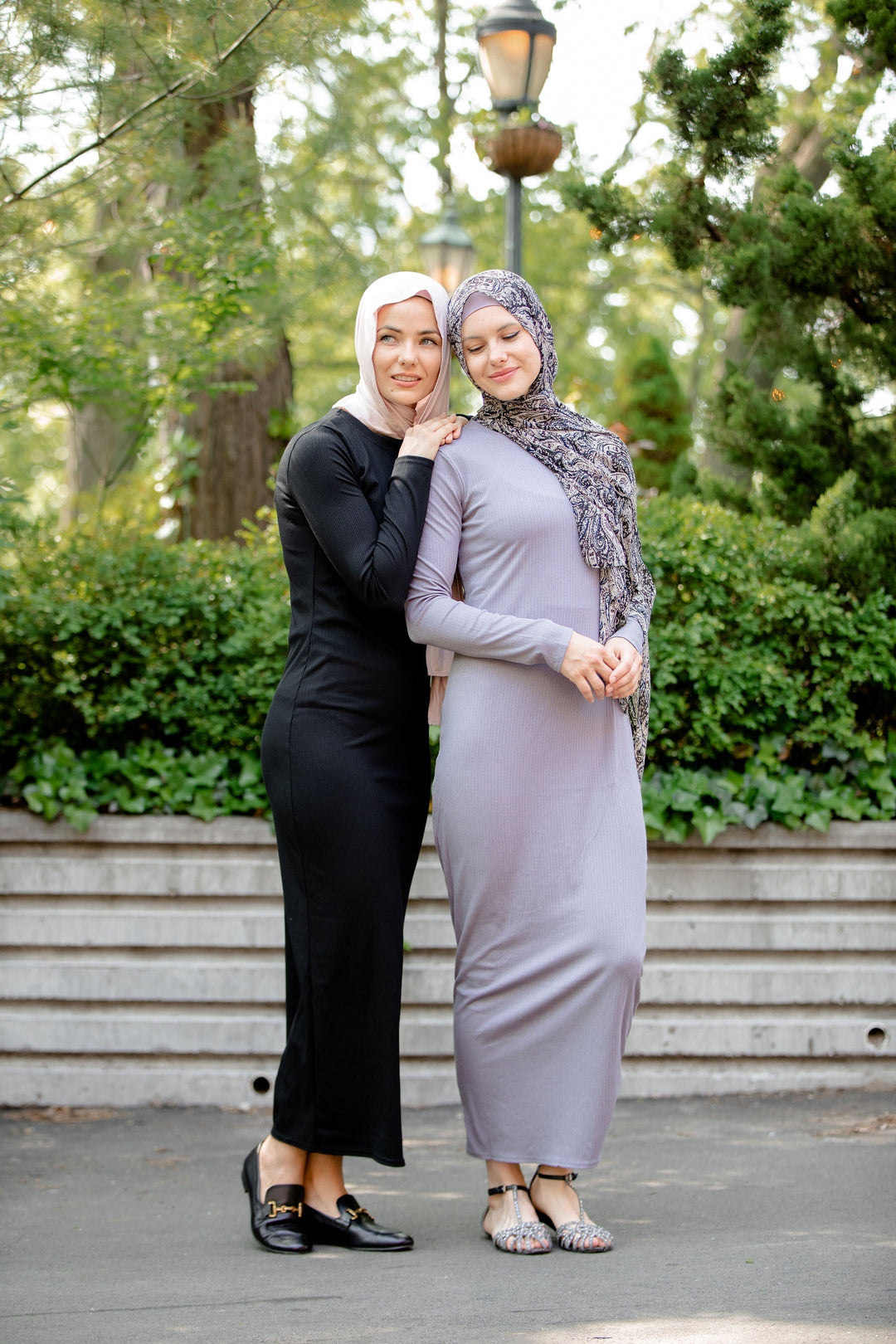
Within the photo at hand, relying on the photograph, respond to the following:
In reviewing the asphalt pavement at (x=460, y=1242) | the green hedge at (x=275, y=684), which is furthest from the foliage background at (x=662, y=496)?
the asphalt pavement at (x=460, y=1242)

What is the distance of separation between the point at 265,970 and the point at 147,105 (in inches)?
111

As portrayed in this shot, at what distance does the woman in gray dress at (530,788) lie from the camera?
2.91 meters

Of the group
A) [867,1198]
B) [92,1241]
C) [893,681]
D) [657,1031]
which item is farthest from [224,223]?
[867,1198]

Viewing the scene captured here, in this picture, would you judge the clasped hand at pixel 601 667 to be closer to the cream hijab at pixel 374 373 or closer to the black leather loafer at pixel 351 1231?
the cream hijab at pixel 374 373

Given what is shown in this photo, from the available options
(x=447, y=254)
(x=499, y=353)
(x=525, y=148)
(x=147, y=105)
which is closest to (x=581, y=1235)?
(x=499, y=353)

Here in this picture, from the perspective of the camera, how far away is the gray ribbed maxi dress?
2916mm

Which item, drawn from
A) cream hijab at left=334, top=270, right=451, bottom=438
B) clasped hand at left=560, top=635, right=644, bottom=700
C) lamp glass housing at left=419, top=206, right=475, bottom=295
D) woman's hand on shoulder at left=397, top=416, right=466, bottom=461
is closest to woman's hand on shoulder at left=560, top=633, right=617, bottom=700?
clasped hand at left=560, top=635, right=644, bottom=700

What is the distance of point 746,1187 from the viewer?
3.42 m

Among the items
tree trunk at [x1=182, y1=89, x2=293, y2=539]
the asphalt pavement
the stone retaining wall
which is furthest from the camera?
tree trunk at [x1=182, y1=89, x2=293, y2=539]

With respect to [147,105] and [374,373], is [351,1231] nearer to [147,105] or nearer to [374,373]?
[374,373]

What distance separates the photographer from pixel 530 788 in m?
2.96

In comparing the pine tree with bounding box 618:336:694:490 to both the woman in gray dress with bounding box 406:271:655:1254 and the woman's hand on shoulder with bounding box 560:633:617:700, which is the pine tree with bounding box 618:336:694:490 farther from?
the woman's hand on shoulder with bounding box 560:633:617:700

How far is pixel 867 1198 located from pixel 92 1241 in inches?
76.4

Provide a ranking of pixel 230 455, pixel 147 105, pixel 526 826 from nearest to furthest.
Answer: pixel 526 826 < pixel 147 105 < pixel 230 455
